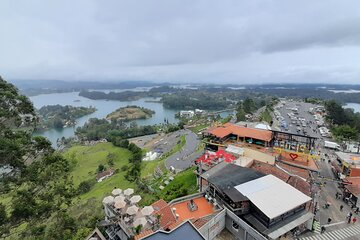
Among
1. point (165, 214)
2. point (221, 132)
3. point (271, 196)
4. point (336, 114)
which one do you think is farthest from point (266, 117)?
point (165, 214)

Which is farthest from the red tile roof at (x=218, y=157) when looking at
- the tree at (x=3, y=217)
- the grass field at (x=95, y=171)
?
the tree at (x=3, y=217)

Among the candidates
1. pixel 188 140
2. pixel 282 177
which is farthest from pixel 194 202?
pixel 188 140

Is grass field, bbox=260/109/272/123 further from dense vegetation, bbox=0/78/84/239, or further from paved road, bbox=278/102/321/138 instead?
dense vegetation, bbox=0/78/84/239

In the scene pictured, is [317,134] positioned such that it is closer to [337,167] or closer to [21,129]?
[337,167]

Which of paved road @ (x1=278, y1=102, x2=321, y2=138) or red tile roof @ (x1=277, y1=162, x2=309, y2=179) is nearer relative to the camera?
red tile roof @ (x1=277, y1=162, x2=309, y2=179)

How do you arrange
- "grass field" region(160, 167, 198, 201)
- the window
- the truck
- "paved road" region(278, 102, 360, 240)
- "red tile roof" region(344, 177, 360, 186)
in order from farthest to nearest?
the truck
"red tile roof" region(344, 177, 360, 186)
"grass field" region(160, 167, 198, 201)
"paved road" region(278, 102, 360, 240)
the window

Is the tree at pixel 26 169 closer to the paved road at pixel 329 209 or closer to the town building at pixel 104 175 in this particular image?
the paved road at pixel 329 209

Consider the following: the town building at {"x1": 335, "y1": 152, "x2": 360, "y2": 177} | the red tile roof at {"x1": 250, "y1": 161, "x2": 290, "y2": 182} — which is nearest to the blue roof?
the red tile roof at {"x1": 250, "y1": 161, "x2": 290, "y2": 182}
